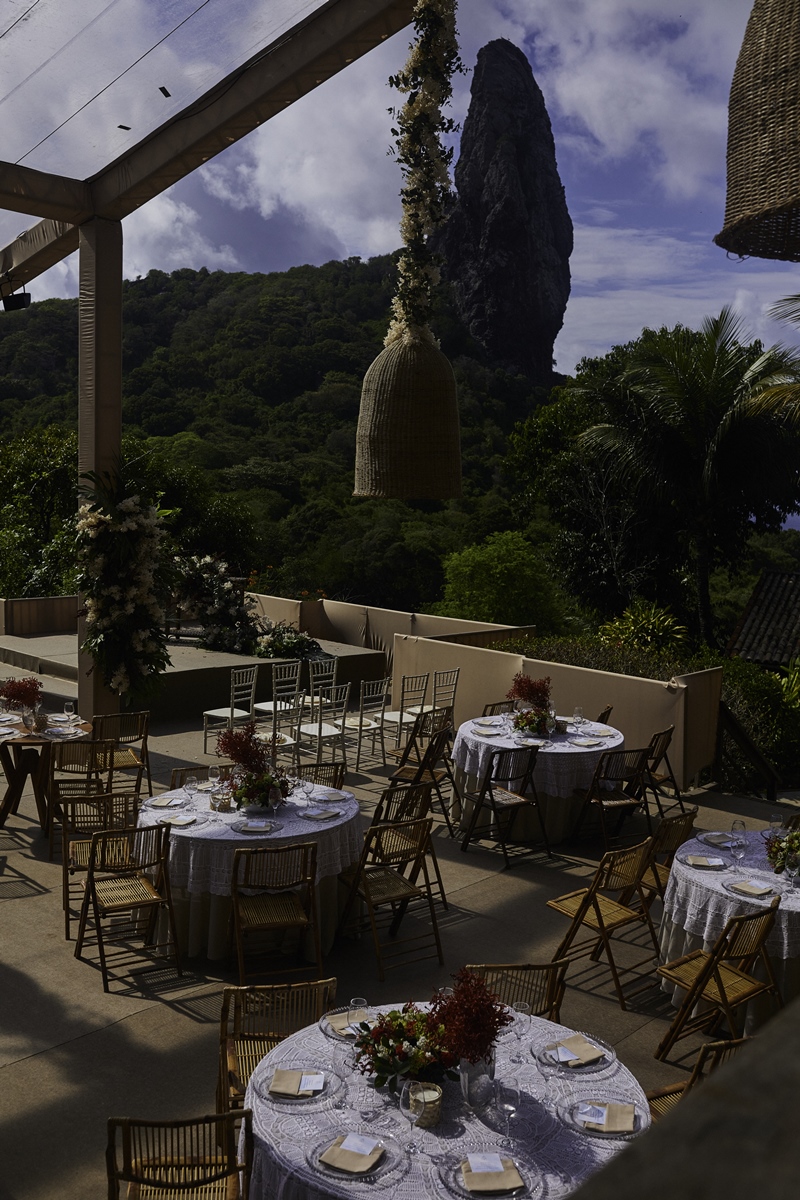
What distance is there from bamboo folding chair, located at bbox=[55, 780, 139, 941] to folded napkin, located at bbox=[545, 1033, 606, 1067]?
351 centimetres

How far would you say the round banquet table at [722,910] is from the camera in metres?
5.59

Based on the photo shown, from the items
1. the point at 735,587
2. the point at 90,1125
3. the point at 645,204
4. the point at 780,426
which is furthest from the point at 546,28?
the point at 90,1125

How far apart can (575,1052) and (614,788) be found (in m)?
5.44

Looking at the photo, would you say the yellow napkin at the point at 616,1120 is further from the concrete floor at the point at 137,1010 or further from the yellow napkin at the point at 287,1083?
the concrete floor at the point at 137,1010

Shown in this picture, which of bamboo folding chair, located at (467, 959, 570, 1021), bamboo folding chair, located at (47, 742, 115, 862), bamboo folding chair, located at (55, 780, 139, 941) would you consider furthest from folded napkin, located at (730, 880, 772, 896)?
bamboo folding chair, located at (47, 742, 115, 862)

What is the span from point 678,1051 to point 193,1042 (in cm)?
249

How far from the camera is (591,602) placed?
2555 cm

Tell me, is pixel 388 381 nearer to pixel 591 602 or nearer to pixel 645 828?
pixel 645 828

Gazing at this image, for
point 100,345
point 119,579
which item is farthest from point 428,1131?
point 100,345

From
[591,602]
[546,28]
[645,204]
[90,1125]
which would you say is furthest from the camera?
[645,204]

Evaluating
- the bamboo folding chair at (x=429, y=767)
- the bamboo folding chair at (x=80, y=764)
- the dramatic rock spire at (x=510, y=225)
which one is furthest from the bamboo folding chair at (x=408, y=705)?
the dramatic rock spire at (x=510, y=225)

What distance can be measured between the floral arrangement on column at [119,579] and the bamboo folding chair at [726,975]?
6510 mm

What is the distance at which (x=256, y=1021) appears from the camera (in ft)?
15.0

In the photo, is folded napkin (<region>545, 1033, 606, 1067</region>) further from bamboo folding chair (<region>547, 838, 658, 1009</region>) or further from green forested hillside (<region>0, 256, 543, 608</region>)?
green forested hillside (<region>0, 256, 543, 608</region>)
